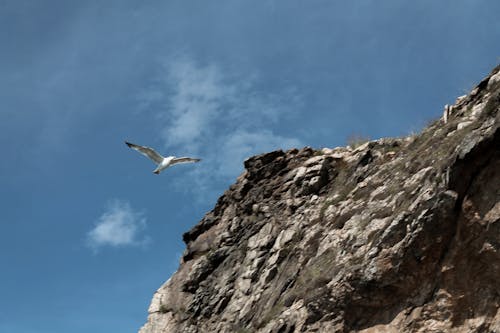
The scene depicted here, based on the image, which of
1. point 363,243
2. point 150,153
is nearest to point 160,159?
point 150,153

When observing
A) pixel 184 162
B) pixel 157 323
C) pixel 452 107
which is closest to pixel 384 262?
pixel 452 107

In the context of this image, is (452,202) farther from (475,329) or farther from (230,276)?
(230,276)

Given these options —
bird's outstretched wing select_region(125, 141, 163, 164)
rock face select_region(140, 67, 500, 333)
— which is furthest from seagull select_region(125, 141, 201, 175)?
rock face select_region(140, 67, 500, 333)

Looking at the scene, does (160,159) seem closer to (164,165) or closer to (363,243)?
(164,165)

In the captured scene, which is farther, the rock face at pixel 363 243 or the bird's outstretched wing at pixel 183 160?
the bird's outstretched wing at pixel 183 160

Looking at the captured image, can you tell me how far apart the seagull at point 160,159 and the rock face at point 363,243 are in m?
4.30

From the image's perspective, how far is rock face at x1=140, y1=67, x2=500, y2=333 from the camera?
48.5ft

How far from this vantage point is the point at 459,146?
1573 centimetres

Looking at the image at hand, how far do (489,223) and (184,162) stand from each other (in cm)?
1806

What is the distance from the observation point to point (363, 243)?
679 inches

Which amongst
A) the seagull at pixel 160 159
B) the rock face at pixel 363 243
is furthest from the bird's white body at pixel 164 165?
the rock face at pixel 363 243

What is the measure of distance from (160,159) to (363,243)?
15112 mm

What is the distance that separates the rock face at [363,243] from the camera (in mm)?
14773

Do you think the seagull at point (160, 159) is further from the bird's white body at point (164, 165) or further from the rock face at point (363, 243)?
the rock face at point (363, 243)
